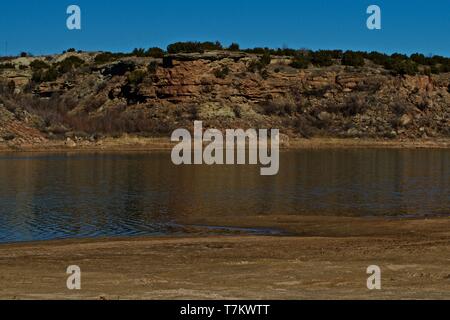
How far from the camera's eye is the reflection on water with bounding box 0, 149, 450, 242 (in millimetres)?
20344

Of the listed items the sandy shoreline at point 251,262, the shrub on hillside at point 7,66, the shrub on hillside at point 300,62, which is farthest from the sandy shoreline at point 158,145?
the sandy shoreline at point 251,262

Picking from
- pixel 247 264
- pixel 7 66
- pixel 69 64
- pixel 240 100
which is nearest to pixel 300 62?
pixel 240 100

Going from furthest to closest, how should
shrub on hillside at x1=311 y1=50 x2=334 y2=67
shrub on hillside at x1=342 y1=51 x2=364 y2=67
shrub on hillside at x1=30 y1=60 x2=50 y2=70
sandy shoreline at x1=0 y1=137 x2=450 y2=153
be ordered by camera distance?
shrub on hillside at x1=30 y1=60 x2=50 y2=70
shrub on hillside at x1=311 y1=50 x2=334 y2=67
shrub on hillside at x1=342 y1=51 x2=364 y2=67
sandy shoreline at x1=0 y1=137 x2=450 y2=153

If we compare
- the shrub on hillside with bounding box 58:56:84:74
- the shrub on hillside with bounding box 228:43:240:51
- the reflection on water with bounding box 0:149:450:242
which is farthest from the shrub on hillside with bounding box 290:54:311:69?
the reflection on water with bounding box 0:149:450:242

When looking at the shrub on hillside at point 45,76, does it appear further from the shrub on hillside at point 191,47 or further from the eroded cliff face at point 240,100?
the shrub on hillside at point 191,47

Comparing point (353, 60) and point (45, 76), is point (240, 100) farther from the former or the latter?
point (45, 76)

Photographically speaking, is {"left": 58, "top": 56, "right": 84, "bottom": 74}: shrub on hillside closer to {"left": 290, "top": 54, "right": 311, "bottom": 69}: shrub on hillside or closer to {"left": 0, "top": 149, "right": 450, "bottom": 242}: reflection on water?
{"left": 290, "top": 54, "right": 311, "bottom": 69}: shrub on hillside

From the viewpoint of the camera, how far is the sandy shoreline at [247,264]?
10031 mm

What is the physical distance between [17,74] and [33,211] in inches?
2655

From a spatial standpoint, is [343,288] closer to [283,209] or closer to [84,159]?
[283,209]

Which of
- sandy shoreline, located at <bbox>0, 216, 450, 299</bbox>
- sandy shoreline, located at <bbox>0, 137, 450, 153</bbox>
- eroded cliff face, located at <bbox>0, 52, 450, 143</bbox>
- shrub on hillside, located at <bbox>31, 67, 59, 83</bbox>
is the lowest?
sandy shoreline, located at <bbox>0, 216, 450, 299</bbox>

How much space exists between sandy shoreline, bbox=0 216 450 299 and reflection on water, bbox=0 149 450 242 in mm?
2823

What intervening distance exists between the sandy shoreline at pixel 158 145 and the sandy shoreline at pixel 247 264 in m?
43.1

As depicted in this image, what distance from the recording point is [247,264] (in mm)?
13000
